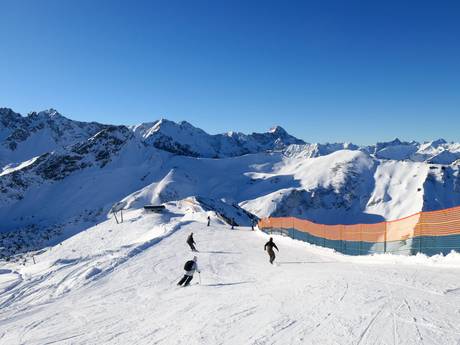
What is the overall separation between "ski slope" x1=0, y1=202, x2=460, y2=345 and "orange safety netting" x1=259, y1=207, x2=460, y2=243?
146 cm

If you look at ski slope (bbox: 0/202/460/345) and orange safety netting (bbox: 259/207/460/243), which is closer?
ski slope (bbox: 0/202/460/345)

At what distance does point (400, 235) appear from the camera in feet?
65.6

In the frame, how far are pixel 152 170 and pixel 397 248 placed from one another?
563ft

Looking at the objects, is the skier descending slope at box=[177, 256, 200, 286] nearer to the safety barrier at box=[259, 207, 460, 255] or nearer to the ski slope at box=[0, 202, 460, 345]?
the ski slope at box=[0, 202, 460, 345]

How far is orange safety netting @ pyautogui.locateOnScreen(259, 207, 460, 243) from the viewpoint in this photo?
16.9 metres

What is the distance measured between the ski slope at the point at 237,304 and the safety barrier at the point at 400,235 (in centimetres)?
98

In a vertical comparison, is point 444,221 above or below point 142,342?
above

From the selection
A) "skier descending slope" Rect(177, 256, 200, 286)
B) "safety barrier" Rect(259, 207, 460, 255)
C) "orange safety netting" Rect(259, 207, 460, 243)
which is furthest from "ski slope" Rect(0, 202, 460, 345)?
"orange safety netting" Rect(259, 207, 460, 243)

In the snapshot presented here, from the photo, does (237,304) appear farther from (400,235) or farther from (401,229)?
(401,229)

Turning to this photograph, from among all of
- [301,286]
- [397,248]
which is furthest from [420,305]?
[397,248]

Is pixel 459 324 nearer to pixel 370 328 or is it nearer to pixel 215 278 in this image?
pixel 370 328

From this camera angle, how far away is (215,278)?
1773cm

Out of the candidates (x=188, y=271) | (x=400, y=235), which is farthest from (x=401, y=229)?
(x=188, y=271)

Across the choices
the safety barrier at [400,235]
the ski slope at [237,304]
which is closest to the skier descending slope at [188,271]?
the ski slope at [237,304]
